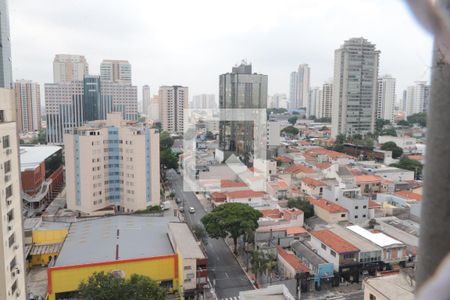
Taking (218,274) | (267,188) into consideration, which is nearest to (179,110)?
(267,188)

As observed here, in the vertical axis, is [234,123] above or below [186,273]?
above

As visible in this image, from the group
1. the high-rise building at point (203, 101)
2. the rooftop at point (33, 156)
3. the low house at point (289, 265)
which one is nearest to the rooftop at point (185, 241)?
the low house at point (289, 265)

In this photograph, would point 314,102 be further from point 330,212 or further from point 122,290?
point 122,290

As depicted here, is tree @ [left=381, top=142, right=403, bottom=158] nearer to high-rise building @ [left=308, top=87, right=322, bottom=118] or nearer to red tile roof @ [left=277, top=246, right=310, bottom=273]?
red tile roof @ [left=277, top=246, right=310, bottom=273]

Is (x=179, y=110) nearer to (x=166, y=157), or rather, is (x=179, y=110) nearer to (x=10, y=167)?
(x=166, y=157)

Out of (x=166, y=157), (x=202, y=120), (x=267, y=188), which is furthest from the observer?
(x=202, y=120)

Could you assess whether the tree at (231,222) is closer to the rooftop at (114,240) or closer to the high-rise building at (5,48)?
the rooftop at (114,240)
